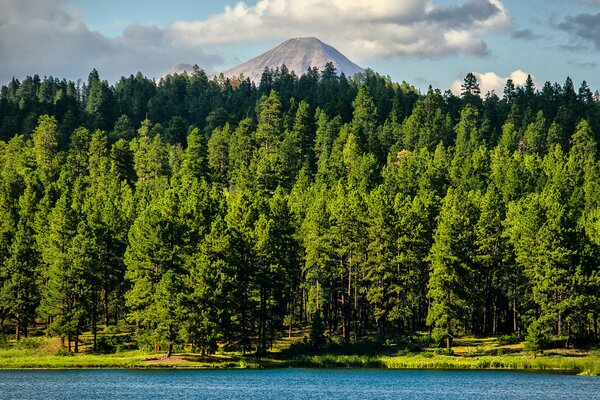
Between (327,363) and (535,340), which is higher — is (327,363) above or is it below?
below

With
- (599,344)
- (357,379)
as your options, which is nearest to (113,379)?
(357,379)

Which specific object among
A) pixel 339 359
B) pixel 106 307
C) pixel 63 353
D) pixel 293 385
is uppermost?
pixel 106 307

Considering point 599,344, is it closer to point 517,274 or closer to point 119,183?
point 517,274

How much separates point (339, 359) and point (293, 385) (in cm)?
2032

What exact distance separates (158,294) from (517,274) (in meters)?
42.5

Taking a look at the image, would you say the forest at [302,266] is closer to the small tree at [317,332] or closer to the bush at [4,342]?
the small tree at [317,332]

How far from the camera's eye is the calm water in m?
66.9

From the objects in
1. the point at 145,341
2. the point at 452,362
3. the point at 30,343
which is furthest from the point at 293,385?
the point at 30,343

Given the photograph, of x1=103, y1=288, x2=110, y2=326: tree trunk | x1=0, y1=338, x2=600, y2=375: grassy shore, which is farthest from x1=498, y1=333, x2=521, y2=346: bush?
x1=103, y1=288, x2=110, y2=326: tree trunk

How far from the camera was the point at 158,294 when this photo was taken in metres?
92.1

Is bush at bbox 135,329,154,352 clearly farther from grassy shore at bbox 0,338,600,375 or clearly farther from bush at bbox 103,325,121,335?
bush at bbox 103,325,121,335

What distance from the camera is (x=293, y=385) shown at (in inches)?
2936

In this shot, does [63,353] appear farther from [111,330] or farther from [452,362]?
[452,362]

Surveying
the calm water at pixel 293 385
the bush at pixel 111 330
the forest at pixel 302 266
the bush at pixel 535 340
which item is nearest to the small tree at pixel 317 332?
the forest at pixel 302 266
